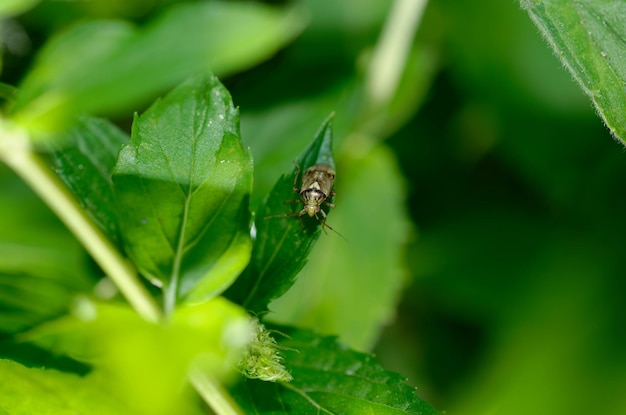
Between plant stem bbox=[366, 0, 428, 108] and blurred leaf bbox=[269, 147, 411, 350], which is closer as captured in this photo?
blurred leaf bbox=[269, 147, 411, 350]

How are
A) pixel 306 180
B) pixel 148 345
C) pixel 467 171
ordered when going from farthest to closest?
pixel 467 171 → pixel 306 180 → pixel 148 345

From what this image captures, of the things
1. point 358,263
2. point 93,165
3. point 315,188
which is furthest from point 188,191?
point 358,263

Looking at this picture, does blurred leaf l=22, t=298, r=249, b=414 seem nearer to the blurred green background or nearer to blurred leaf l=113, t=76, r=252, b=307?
blurred leaf l=113, t=76, r=252, b=307

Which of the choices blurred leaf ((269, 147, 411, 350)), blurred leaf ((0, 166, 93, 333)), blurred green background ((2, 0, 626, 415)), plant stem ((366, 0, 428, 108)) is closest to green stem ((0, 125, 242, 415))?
blurred leaf ((0, 166, 93, 333))

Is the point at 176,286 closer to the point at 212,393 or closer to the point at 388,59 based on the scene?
the point at 212,393

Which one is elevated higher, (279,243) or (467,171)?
(467,171)

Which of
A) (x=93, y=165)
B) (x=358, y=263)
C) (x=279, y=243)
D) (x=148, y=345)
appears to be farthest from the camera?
(x=358, y=263)

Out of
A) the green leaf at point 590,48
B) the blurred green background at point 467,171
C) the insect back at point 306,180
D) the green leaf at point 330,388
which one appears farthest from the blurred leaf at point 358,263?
the green leaf at point 590,48

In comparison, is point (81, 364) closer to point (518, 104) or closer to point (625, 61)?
point (625, 61)
